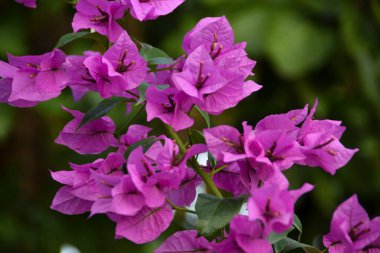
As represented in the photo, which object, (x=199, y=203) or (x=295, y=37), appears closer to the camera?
(x=199, y=203)

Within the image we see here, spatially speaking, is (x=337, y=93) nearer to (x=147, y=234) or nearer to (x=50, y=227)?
(x=50, y=227)

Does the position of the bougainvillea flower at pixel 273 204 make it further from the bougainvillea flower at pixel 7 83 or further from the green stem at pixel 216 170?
the bougainvillea flower at pixel 7 83

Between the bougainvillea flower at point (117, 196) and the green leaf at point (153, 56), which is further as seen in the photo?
the green leaf at point (153, 56)

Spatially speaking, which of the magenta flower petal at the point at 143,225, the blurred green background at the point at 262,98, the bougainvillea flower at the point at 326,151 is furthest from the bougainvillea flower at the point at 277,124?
the blurred green background at the point at 262,98

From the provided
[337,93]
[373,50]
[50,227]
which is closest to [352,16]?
[373,50]

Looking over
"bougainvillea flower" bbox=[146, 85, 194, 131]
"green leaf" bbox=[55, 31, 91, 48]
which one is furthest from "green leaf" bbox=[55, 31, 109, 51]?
"bougainvillea flower" bbox=[146, 85, 194, 131]

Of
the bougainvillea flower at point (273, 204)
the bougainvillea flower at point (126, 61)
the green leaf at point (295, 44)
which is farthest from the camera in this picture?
the green leaf at point (295, 44)

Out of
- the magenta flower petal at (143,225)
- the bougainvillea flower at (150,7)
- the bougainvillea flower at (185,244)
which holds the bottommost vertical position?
the bougainvillea flower at (185,244)
